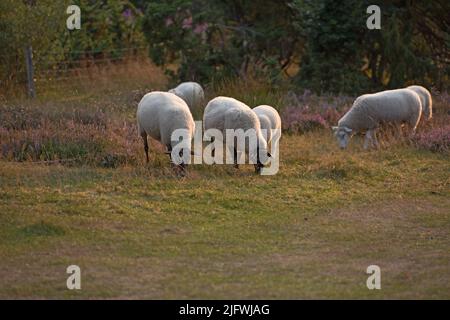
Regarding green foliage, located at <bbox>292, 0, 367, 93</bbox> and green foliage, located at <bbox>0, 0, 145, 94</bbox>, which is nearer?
green foliage, located at <bbox>0, 0, 145, 94</bbox>

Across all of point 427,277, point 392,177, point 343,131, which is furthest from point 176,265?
point 343,131

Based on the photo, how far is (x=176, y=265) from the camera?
8.22 m

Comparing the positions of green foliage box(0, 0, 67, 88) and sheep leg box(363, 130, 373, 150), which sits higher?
green foliage box(0, 0, 67, 88)

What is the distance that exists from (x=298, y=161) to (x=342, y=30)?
7184 mm

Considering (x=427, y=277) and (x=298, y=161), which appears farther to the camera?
(x=298, y=161)

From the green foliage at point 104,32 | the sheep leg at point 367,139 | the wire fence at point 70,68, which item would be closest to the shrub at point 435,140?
the sheep leg at point 367,139

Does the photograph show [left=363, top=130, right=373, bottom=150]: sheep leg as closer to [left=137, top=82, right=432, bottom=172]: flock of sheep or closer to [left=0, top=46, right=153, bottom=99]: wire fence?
[left=137, top=82, right=432, bottom=172]: flock of sheep

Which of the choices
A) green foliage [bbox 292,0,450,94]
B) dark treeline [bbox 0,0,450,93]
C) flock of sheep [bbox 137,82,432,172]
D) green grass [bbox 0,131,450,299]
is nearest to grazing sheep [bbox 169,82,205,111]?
dark treeline [bbox 0,0,450,93]

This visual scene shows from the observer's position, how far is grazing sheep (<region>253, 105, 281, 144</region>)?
13578 mm

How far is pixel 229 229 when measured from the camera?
9656mm

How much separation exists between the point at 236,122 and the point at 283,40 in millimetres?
11534

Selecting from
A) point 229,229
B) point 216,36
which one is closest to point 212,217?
point 229,229

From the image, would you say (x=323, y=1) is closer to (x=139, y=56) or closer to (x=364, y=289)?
(x=139, y=56)

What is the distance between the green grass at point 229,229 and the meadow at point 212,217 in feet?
0.07
